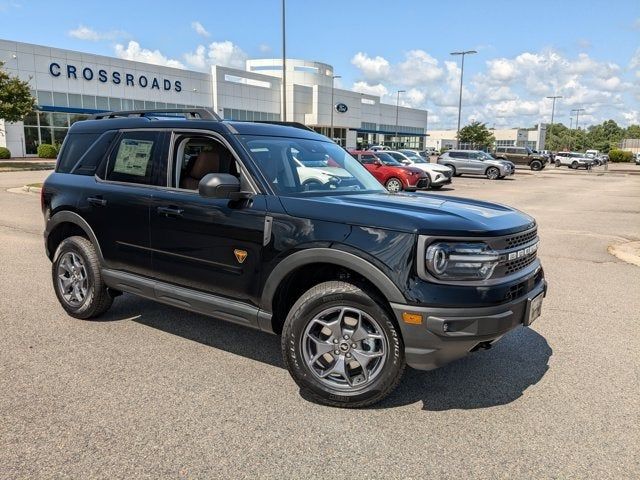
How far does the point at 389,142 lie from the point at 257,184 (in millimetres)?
84783

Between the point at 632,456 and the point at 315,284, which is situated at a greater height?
the point at 315,284

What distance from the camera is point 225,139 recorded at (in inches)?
153

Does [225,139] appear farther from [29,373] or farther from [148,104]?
[148,104]

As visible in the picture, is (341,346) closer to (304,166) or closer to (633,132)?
(304,166)

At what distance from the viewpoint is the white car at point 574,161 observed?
52513 mm

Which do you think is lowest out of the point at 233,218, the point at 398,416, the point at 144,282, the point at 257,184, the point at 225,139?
the point at 398,416

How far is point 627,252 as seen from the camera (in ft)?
28.9

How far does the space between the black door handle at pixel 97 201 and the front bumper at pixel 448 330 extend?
2.86m

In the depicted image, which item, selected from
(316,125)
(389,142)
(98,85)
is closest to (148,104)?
(98,85)

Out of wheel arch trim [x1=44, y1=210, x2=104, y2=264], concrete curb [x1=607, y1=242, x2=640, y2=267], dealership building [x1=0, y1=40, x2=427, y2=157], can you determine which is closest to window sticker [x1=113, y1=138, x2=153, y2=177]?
wheel arch trim [x1=44, y1=210, x2=104, y2=264]

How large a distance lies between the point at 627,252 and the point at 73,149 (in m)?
8.71

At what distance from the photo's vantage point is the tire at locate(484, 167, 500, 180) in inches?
1266

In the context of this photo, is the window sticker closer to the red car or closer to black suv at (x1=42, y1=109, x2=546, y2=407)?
black suv at (x1=42, y1=109, x2=546, y2=407)

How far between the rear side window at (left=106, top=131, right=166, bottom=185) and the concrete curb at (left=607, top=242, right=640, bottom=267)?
24.1ft
